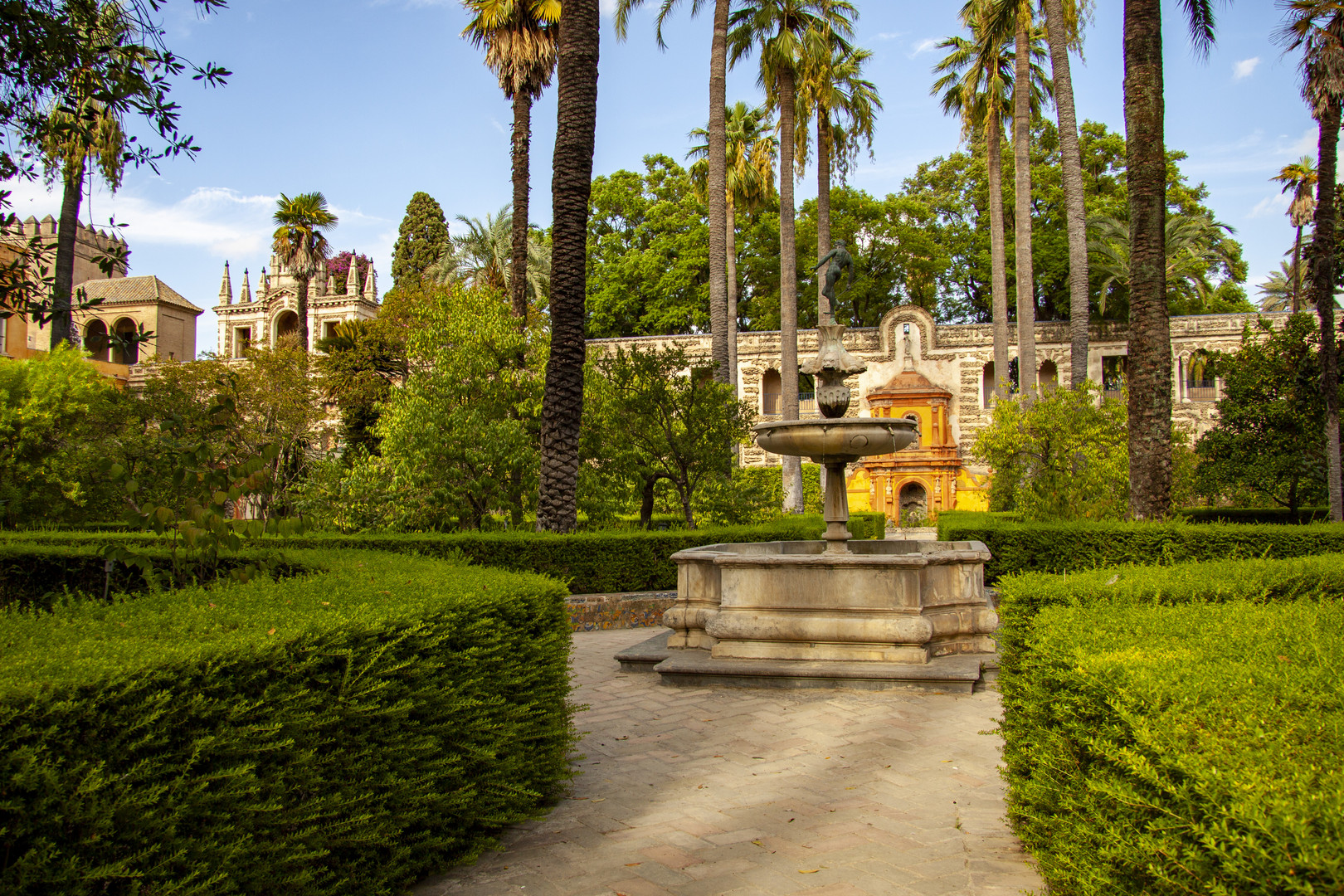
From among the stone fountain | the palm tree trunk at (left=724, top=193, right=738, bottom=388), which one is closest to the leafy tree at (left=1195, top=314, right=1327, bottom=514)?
the palm tree trunk at (left=724, top=193, right=738, bottom=388)

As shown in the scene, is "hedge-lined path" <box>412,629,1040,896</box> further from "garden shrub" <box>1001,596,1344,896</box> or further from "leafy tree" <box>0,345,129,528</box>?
"leafy tree" <box>0,345,129,528</box>

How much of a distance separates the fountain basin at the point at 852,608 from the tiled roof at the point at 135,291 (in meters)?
43.8

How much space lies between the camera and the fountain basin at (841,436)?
28.4ft

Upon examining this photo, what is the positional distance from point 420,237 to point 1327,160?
36.8 m

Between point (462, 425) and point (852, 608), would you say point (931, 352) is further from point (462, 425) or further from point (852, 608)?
point (852, 608)

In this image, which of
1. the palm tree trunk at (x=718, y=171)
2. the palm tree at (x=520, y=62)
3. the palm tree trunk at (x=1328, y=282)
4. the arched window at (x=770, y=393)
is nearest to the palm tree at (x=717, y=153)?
the palm tree trunk at (x=718, y=171)

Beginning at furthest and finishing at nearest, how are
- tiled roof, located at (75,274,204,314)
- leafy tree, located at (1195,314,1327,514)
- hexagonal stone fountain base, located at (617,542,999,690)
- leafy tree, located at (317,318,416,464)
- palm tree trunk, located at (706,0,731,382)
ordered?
tiled roof, located at (75,274,204,314) < leafy tree, located at (317,318,416,464) < palm tree trunk, located at (706,0,731,382) < leafy tree, located at (1195,314,1327,514) < hexagonal stone fountain base, located at (617,542,999,690)

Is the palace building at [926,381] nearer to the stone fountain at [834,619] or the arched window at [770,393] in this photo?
the arched window at [770,393]

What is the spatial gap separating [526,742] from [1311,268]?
21064mm

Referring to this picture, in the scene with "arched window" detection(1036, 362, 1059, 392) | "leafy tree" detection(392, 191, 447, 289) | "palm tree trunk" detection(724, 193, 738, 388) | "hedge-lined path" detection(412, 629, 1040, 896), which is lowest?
"hedge-lined path" detection(412, 629, 1040, 896)

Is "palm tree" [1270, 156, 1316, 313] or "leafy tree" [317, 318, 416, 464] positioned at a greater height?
"palm tree" [1270, 156, 1316, 313]

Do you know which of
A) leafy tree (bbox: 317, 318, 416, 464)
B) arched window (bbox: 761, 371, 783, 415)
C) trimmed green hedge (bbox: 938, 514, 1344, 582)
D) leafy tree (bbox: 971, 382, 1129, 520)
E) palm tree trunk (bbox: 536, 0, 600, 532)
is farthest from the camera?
arched window (bbox: 761, 371, 783, 415)

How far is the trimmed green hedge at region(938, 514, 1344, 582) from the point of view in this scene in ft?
34.9

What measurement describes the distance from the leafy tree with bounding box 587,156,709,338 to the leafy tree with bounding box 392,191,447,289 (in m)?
8.55
